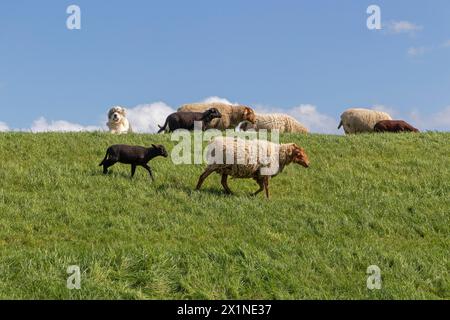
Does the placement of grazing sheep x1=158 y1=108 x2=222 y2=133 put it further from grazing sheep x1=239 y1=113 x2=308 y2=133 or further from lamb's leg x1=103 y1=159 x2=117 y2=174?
lamb's leg x1=103 y1=159 x2=117 y2=174

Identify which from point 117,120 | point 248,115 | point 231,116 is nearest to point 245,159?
point 117,120

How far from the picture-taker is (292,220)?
10938mm

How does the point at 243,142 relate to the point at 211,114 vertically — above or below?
below

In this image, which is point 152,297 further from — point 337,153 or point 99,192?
point 337,153

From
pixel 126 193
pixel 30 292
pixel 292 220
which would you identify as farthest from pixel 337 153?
pixel 30 292

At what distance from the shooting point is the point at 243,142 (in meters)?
12.8

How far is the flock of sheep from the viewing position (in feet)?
41.5

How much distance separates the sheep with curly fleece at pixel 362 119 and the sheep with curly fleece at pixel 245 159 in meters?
16.8

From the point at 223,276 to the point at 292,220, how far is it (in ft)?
11.2

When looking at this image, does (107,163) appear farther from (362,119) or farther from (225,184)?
(362,119)

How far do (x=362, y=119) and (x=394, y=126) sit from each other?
10.3 feet

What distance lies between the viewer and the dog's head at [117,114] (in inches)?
864

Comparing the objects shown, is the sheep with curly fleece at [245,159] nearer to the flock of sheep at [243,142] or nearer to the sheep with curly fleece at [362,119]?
the flock of sheep at [243,142]

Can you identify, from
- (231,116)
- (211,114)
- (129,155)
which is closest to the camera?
(129,155)
